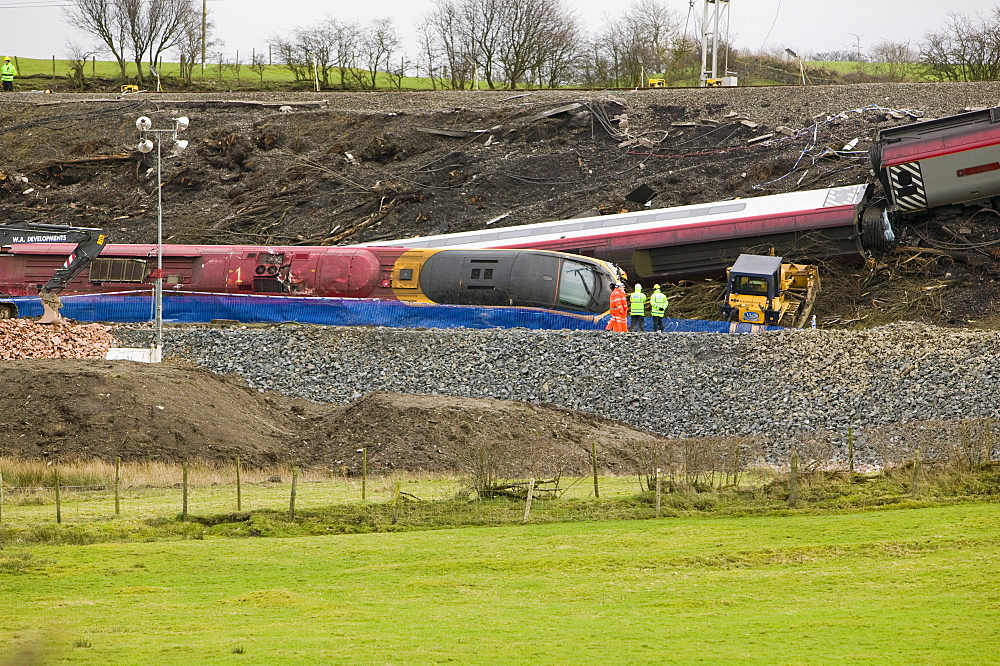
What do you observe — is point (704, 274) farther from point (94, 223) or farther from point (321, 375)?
point (94, 223)

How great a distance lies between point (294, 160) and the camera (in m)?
45.3

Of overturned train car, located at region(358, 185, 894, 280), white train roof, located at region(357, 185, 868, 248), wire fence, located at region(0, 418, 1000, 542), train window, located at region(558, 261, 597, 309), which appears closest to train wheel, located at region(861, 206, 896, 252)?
overturned train car, located at region(358, 185, 894, 280)

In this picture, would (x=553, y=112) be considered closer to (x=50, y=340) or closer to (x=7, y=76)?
(x=50, y=340)

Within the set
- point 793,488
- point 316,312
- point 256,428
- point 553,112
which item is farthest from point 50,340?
point 553,112

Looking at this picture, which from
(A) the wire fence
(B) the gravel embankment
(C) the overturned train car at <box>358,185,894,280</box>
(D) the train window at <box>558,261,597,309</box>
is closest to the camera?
(A) the wire fence

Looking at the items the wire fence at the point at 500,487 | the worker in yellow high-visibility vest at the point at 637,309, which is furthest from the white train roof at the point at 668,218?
the wire fence at the point at 500,487

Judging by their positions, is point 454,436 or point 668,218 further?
point 668,218

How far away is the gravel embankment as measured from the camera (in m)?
21.9

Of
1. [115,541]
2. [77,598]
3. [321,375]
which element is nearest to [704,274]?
[321,375]

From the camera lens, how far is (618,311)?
26.6 metres

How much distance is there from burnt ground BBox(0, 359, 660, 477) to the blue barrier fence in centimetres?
451

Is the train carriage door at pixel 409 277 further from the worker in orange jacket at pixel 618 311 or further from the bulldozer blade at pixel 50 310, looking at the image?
the bulldozer blade at pixel 50 310

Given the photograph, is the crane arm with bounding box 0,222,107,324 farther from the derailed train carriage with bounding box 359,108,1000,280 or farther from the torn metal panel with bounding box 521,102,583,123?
the torn metal panel with bounding box 521,102,583,123

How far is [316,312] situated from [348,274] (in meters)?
1.57
